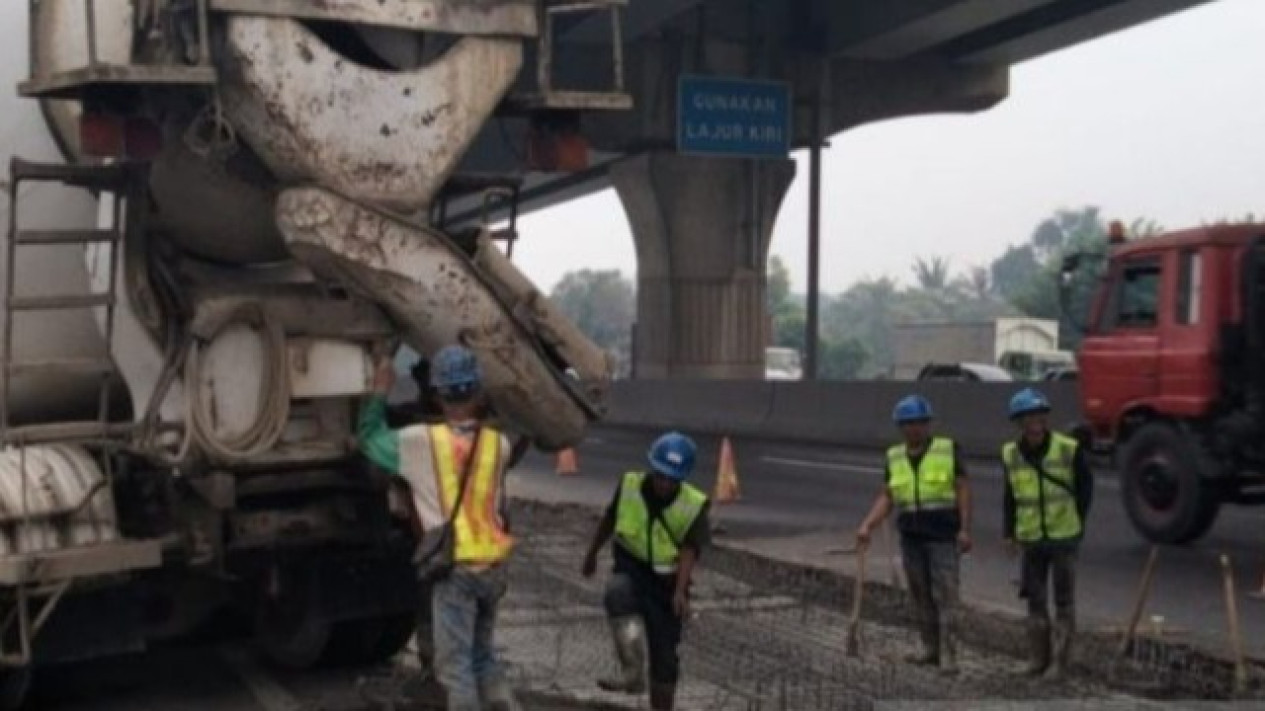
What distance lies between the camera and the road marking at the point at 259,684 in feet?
28.5

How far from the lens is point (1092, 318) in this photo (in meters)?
16.2

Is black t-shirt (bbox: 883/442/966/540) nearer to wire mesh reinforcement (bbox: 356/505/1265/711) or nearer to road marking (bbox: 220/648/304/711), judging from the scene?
wire mesh reinforcement (bbox: 356/505/1265/711)

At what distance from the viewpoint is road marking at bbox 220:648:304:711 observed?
8695 millimetres

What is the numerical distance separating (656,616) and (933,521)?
236 cm

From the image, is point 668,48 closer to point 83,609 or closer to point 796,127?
point 796,127

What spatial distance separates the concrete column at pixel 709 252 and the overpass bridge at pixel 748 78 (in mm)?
28

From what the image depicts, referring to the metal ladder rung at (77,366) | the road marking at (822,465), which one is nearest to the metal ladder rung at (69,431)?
the metal ladder rung at (77,366)

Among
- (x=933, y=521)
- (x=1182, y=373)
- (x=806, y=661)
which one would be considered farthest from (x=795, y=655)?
(x=1182, y=373)

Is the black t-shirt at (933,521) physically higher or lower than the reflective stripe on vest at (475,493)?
lower

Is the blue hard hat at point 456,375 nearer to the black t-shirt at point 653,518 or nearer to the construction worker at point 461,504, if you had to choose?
the construction worker at point 461,504

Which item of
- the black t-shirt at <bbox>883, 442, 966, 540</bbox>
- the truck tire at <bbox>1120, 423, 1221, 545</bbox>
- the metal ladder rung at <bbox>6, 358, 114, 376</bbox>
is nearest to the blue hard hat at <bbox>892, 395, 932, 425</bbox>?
the black t-shirt at <bbox>883, 442, 966, 540</bbox>

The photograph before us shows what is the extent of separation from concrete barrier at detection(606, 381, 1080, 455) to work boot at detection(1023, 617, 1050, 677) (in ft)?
48.8

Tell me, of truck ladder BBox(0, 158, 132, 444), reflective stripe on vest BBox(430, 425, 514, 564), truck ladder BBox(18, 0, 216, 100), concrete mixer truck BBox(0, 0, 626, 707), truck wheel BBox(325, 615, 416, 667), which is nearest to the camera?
reflective stripe on vest BBox(430, 425, 514, 564)

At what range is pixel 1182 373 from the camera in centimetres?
1501
